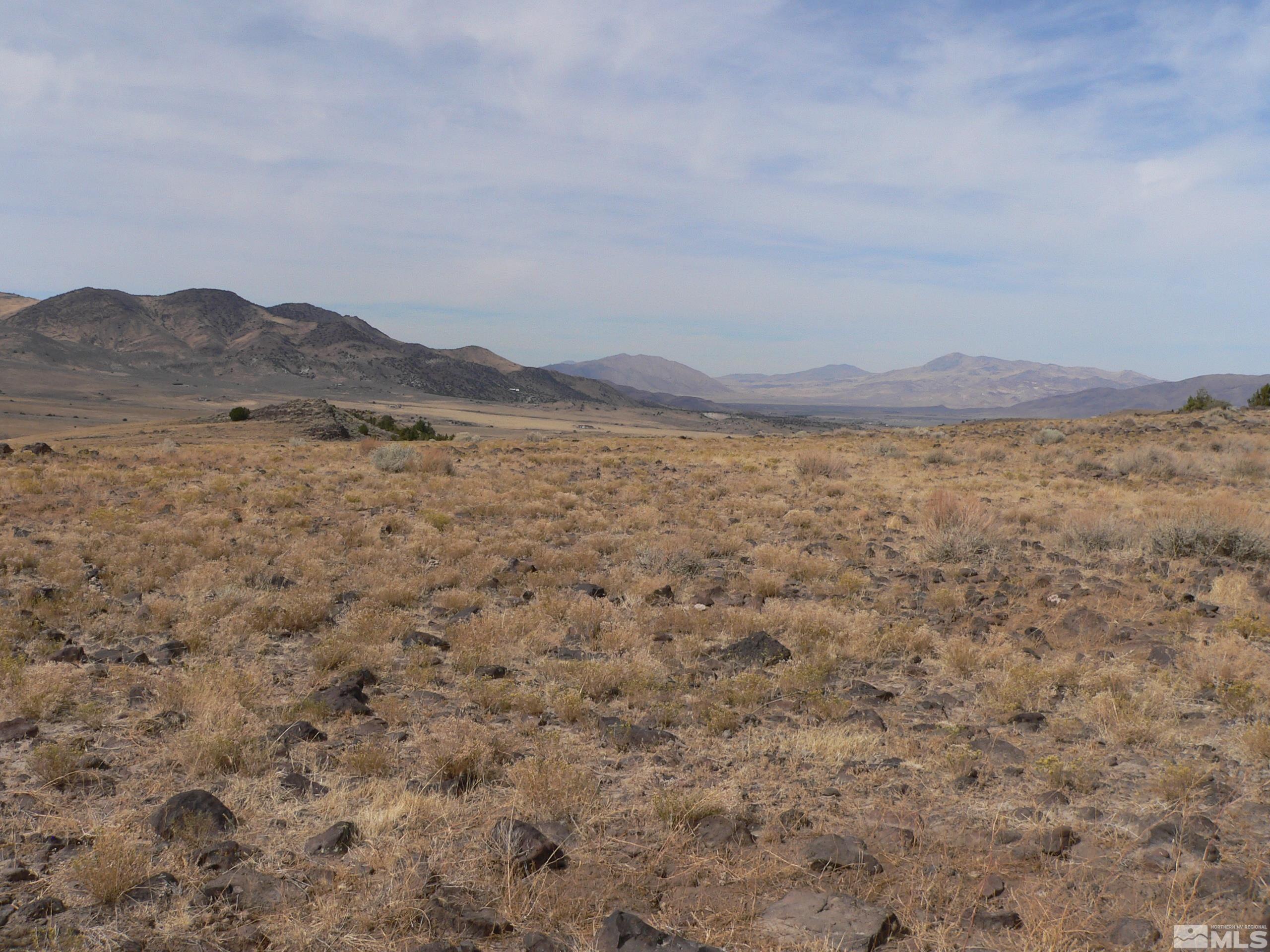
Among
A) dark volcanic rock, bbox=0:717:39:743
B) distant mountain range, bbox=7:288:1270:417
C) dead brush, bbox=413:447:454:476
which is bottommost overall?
dark volcanic rock, bbox=0:717:39:743

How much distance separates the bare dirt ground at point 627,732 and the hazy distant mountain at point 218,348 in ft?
443

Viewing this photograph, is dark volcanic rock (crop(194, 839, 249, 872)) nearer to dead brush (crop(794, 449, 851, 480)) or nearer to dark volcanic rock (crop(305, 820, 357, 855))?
dark volcanic rock (crop(305, 820, 357, 855))

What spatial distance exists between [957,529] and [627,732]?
27.7 ft

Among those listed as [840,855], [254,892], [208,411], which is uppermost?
[208,411]

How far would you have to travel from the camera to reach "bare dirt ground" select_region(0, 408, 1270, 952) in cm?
389

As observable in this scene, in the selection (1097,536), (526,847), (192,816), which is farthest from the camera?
(1097,536)

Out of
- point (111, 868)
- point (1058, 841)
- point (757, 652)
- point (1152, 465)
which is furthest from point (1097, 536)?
point (111, 868)

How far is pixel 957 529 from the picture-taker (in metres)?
12.2

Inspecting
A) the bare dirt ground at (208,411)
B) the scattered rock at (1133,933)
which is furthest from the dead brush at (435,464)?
the bare dirt ground at (208,411)

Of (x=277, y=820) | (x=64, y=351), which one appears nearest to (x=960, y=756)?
(x=277, y=820)

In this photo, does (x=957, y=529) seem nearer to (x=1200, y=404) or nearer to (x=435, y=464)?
(x=435, y=464)

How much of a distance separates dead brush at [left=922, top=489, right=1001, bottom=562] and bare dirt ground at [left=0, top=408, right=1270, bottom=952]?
0.06m

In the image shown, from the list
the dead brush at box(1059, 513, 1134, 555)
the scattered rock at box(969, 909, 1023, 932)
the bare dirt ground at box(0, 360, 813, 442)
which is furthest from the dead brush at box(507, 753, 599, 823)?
the bare dirt ground at box(0, 360, 813, 442)

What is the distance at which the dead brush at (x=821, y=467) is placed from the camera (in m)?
21.3
